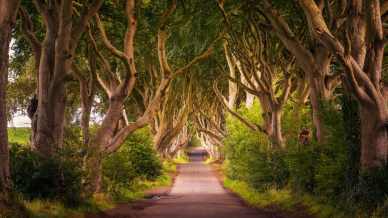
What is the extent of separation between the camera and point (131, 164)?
25.9 m

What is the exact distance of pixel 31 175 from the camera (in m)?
14.7

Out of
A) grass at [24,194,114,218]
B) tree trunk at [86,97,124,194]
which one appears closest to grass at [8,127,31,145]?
tree trunk at [86,97,124,194]

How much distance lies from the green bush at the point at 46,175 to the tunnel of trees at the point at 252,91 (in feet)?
0.09

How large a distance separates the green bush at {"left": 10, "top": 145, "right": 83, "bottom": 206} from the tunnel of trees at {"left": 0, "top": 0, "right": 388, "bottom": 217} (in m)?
0.03

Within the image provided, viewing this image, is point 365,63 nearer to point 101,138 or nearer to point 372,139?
point 372,139

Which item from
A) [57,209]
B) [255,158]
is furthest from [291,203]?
[57,209]

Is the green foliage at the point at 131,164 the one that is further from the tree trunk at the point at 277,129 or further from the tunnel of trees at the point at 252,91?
the tree trunk at the point at 277,129

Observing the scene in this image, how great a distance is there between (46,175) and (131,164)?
36.7ft

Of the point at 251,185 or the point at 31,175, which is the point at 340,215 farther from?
the point at 251,185

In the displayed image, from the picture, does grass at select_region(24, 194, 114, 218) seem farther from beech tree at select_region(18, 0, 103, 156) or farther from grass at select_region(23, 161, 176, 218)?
beech tree at select_region(18, 0, 103, 156)

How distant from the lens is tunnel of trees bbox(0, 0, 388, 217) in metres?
13.2

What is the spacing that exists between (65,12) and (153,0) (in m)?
6.17

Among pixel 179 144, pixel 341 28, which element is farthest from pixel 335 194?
pixel 179 144

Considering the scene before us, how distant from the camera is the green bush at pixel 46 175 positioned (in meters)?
14.7
